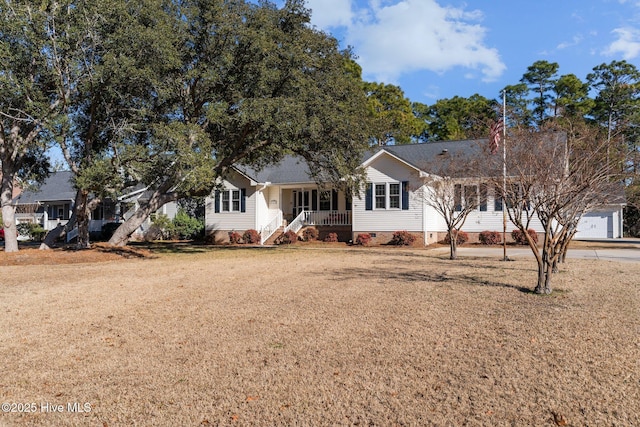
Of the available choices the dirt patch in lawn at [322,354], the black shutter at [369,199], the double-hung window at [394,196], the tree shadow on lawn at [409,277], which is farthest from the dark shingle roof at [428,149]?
the dirt patch in lawn at [322,354]

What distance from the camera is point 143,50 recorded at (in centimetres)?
1608

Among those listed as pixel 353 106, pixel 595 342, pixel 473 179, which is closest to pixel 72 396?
pixel 595 342

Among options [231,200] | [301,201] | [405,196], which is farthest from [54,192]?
[405,196]

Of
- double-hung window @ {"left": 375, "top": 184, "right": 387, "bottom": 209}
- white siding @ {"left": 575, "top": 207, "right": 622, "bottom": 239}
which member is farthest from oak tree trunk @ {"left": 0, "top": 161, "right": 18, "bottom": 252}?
white siding @ {"left": 575, "top": 207, "right": 622, "bottom": 239}

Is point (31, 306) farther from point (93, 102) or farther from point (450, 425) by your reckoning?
point (93, 102)

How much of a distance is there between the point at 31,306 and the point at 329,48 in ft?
51.2

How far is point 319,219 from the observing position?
28375 mm

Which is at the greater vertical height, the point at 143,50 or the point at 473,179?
the point at 143,50

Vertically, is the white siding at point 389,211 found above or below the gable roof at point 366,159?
below

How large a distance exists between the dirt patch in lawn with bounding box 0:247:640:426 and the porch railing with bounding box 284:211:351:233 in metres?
17.6

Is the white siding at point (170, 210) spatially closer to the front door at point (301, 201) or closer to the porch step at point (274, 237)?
the front door at point (301, 201)

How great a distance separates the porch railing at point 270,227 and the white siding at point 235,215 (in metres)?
0.92

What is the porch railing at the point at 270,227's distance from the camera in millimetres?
27734

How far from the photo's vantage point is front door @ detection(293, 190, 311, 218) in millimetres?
29922
